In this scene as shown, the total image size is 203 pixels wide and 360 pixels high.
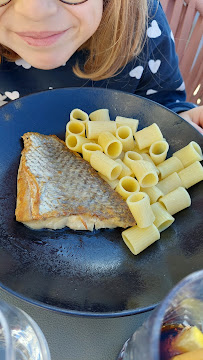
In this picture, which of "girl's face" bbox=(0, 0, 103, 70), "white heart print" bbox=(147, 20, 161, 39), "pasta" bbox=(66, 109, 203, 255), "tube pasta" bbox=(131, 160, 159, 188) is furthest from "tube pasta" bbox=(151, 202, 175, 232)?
"white heart print" bbox=(147, 20, 161, 39)

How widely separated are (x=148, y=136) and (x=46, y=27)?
51 cm

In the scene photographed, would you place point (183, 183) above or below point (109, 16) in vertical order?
below

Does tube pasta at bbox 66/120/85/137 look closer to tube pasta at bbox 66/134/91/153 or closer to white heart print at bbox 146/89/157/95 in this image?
tube pasta at bbox 66/134/91/153

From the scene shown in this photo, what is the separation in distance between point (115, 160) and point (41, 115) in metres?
0.32

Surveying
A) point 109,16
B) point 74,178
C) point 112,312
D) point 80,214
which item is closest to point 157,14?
point 109,16

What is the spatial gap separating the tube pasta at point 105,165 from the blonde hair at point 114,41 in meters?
0.53

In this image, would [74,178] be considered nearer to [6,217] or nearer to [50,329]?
[6,217]

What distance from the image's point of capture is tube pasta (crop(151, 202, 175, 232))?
42.7 inches

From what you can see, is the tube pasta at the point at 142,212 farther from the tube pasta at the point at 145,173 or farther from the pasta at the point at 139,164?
the tube pasta at the point at 145,173

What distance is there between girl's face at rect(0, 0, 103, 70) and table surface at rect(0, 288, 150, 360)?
2.77 feet

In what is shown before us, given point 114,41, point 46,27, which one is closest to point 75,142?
point 46,27

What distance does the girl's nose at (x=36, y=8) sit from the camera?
1027mm

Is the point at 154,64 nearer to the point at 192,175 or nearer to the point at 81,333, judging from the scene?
the point at 192,175

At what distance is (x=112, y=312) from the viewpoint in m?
0.83
